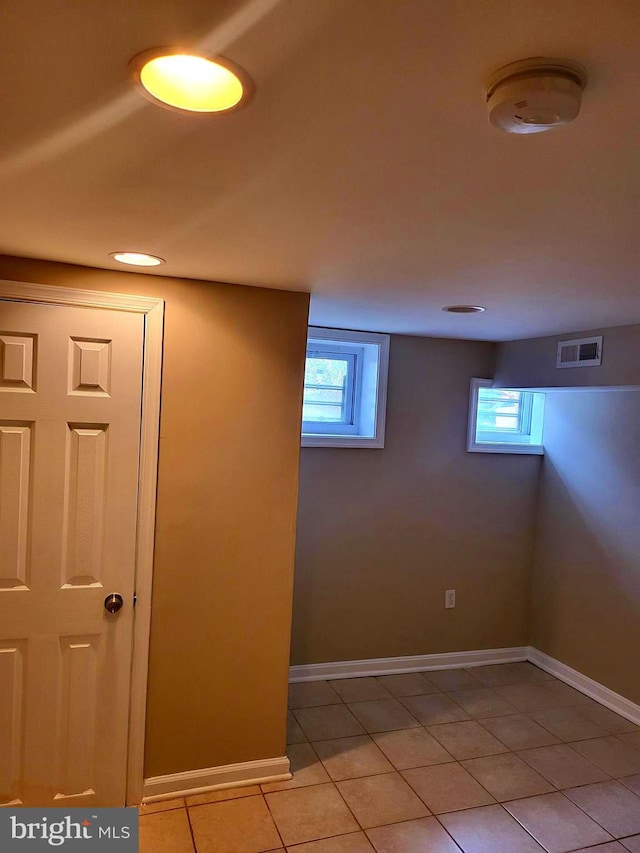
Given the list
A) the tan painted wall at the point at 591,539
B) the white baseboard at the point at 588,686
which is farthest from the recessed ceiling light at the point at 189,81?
the white baseboard at the point at 588,686

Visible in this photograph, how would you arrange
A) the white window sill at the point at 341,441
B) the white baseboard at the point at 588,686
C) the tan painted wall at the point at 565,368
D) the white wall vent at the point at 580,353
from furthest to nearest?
the white window sill at the point at 341,441, the white baseboard at the point at 588,686, the white wall vent at the point at 580,353, the tan painted wall at the point at 565,368

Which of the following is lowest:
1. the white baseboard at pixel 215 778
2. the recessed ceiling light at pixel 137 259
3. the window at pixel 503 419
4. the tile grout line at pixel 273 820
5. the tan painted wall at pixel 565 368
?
the tile grout line at pixel 273 820

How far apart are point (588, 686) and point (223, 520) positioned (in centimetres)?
272

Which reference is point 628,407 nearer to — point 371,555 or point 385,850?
point 371,555

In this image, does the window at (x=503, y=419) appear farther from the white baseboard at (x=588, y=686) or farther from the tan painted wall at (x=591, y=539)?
the white baseboard at (x=588, y=686)

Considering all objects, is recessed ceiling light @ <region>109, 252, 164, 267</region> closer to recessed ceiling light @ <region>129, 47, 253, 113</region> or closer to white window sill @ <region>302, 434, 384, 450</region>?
recessed ceiling light @ <region>129, 47, 253, 113</region>

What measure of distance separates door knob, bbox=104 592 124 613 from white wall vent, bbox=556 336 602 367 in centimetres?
262

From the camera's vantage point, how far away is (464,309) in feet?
9.06

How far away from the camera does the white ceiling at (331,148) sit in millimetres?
715

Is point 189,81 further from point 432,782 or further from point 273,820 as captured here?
point 432,782

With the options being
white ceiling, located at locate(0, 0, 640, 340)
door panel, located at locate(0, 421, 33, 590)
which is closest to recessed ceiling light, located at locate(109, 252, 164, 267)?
white ceiling, located at locate(0, 0, 640, 340)

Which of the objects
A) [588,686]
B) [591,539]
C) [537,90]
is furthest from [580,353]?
[537,90]

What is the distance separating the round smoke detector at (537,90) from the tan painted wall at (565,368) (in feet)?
7.93

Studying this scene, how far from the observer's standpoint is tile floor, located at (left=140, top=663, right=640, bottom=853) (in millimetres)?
2326
